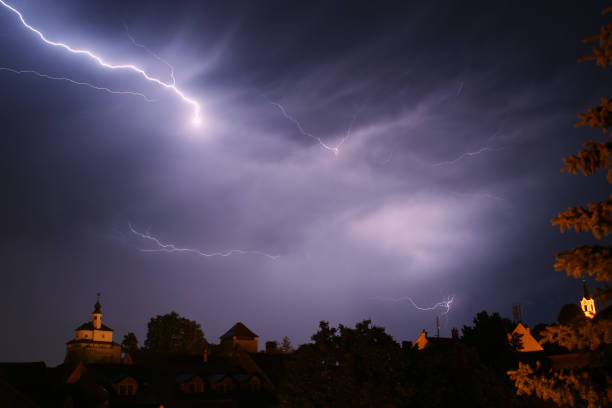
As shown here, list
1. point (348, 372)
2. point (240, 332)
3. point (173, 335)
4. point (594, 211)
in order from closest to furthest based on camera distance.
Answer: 1. point (594, 211)
2. point (348, 372)
3. point (240, 332)
4. point (173, 335)

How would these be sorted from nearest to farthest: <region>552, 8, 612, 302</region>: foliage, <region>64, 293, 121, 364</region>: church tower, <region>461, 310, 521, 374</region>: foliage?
<region>552, 8, 612, 302</region>: foliage < <region>461, 310, 521, 374</region>: foliage < <region>64, 293, 121, 364</region>: church tower

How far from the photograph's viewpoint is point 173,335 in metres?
102

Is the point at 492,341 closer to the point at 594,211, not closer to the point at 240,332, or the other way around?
the point at 594,211

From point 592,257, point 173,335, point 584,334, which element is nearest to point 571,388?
point 584,334

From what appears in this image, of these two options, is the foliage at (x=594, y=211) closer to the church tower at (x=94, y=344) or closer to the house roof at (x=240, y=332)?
the house roof at (x=240, y=332)

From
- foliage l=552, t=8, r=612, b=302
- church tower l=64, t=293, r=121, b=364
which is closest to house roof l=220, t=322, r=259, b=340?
church tower l=64, t=293, r=121, b=364

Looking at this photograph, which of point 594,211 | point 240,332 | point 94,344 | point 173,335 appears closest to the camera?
point 594,211

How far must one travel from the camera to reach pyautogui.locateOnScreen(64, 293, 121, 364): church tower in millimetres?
109062

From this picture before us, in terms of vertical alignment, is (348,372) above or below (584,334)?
below

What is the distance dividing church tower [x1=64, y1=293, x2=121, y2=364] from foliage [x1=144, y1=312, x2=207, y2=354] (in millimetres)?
13509

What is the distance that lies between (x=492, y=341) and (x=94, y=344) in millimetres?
97883

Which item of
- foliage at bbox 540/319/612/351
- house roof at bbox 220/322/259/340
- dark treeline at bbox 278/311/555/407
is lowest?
dark treeline at bbox 278/311/555/407

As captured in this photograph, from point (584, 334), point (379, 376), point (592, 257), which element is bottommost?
point (379, 376)

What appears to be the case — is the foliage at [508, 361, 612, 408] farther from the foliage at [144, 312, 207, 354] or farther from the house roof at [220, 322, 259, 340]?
the foliage at [144, 312, 207, 354]
